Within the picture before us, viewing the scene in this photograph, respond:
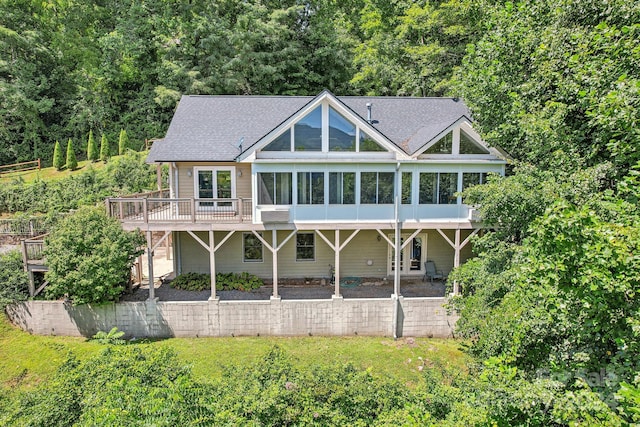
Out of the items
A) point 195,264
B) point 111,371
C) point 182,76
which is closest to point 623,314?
point 111,371

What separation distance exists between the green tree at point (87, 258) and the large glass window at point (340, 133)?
8185 millimetres

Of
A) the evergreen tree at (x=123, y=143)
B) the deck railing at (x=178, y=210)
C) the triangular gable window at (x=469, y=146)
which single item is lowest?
the deck railing at (x=178, y=210)

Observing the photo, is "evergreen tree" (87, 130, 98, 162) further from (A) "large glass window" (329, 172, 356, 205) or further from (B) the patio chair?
(B) the patio chair

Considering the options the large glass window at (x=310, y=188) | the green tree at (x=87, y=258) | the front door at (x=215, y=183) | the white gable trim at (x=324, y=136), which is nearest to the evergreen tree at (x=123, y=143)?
the front door at (x=215, y=183)

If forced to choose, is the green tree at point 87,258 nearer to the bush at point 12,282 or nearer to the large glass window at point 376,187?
the bush at point 12,282

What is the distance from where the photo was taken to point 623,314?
5.62m

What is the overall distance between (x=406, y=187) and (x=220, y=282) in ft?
28.1

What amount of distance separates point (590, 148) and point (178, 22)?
33384 millimetres

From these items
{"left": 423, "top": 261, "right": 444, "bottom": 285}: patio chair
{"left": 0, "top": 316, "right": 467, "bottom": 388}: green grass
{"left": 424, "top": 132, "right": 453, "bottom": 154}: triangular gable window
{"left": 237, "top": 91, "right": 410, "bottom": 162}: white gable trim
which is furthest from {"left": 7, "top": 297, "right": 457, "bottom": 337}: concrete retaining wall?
{"left": 424, "top": 132, "right": 453, "bottom": 154}: triangular gable window

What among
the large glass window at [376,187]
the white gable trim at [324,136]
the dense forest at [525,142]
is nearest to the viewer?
the dense forest at [525,142]

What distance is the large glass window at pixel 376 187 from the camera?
14945mm

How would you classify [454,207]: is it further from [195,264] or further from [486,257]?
[195,264]

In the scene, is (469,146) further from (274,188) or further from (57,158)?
(57,158)

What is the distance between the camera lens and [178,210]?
15016mm
